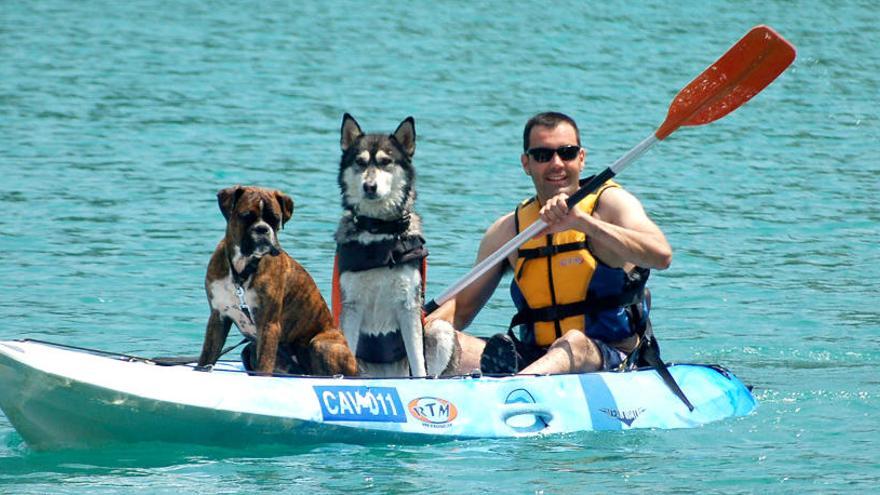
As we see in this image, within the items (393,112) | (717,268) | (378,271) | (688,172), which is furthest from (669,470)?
(393,112)

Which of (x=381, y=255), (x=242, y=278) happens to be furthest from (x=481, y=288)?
(x=242, y=278)

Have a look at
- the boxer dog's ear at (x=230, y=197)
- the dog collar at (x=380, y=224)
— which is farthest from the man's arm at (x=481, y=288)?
the boxer dog's ear at (x=230, y=197)

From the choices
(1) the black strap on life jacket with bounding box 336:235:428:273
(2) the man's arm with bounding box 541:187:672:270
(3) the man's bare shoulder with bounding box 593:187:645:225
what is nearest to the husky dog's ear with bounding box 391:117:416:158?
(1) the black strap on life jacket with bounding box 336:235:428:273

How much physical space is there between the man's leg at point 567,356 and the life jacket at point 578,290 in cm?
14

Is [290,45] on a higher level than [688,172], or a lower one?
higher

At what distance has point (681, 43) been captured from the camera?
89.8 ft

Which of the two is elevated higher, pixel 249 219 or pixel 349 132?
pixel 349 132

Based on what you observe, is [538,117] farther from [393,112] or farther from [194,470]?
[393,112]

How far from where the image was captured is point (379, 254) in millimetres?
7840

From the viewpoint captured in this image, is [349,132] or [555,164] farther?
[555,164]

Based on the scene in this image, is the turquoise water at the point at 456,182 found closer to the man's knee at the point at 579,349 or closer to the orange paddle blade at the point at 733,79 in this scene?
the man's knee at the point at 579,349

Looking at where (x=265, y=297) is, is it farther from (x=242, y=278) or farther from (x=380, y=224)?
(x=380, y=224)

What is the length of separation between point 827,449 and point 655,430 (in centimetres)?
93

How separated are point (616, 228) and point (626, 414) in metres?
1.03
